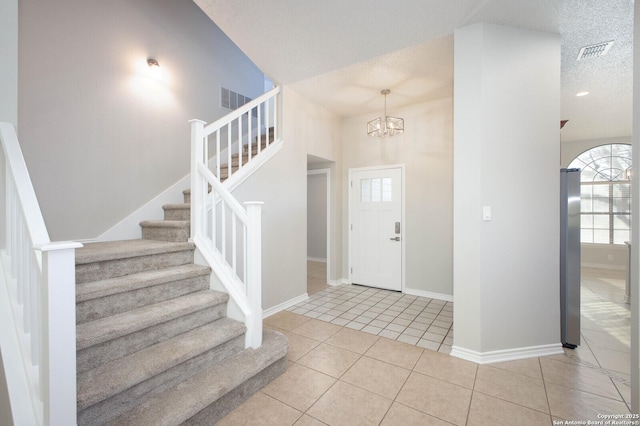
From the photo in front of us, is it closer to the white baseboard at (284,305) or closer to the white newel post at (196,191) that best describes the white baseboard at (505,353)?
the white baseboard at (284,305)

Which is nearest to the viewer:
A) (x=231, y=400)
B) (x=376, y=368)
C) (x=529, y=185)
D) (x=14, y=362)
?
(x=14, y=362)

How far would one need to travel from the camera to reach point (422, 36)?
252 centimetres

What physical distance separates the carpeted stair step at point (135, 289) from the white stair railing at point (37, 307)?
1.03ft

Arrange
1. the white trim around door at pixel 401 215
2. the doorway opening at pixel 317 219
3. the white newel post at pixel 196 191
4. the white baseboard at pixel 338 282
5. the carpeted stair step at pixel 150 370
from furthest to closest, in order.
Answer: the doorway opening at pixel 317 219 < the white baseboard at pixel 338 282 < the white trim around door at pixel 401 215 < the white newel post at pixel 196 191 < the carpeted stair step at pixel 150 370

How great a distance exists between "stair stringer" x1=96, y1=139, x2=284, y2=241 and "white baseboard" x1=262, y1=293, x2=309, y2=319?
155 cm

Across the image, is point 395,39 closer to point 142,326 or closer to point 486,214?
point 486,214

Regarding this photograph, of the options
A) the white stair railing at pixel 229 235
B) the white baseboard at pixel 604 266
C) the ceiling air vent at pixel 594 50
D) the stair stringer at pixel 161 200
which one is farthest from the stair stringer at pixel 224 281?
the white baseboard at pixel 604 266

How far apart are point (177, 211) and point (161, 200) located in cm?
45

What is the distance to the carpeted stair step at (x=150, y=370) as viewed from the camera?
1.31 metres

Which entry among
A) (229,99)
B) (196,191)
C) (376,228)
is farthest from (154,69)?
(376,228)

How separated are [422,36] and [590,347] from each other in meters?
3.29

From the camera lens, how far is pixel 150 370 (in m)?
1.49

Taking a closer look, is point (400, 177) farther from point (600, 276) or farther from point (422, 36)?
point (600, 276)

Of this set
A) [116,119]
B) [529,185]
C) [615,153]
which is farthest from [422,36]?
[615,153]
